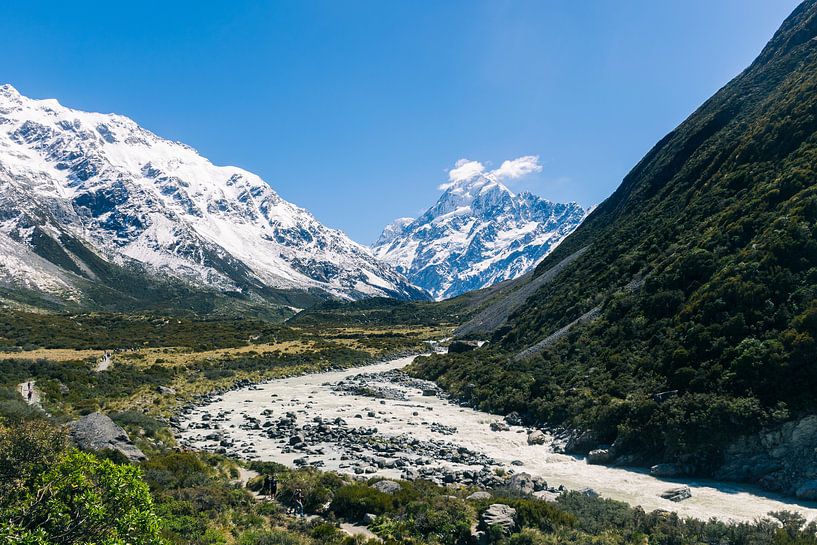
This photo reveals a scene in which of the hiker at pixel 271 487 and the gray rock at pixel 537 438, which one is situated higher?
the gray rock at pixel 537 438

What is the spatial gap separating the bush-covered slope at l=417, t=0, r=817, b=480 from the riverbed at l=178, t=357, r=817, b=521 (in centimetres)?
336

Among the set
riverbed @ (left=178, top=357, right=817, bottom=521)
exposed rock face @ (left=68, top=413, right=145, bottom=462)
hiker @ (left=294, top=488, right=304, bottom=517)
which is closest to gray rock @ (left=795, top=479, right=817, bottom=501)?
riverbed @ (left=178, top=357, right=817, bottom=521)

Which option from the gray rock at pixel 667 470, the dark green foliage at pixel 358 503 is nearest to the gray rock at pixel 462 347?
the gray rock at pixel 667 470

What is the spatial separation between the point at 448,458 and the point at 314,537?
590 inches

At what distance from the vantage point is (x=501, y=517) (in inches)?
702

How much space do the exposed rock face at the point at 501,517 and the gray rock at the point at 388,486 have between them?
5.15 metres

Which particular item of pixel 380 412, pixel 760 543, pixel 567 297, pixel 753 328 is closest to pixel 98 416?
pixel 380 412

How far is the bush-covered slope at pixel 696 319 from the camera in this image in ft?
85.4

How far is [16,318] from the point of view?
11056 cm

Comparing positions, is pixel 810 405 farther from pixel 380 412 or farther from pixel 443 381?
pixel 443 381

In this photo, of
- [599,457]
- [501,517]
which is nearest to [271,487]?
[501,517]

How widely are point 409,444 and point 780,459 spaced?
71.5 ft

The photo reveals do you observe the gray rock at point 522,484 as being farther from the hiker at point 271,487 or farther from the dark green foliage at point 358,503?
the hiker at point 271,487

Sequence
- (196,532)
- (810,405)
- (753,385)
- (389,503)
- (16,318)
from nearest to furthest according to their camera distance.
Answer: (196,532), (389,503), (810,405), (753,385), (16,318)
